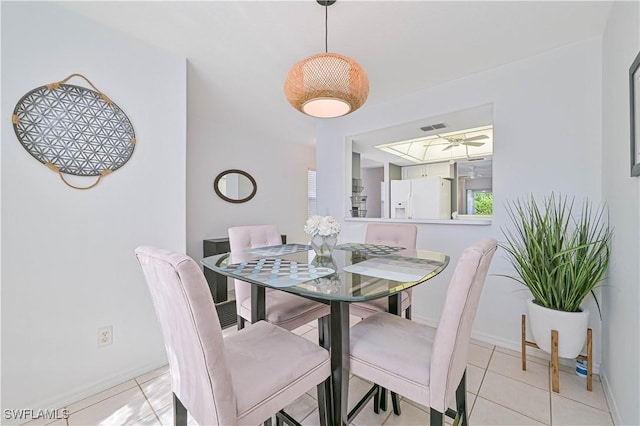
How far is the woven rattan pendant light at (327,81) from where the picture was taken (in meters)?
1.46

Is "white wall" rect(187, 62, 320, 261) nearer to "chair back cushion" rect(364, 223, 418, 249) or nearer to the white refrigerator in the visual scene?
the white refrigerator

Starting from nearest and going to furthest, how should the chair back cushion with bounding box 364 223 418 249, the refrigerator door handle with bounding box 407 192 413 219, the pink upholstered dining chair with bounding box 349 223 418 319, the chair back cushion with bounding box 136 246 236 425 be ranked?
the chair back cushion with bounding box 136 246 236 425 < the pink upholstered dining chair with bounding box 349 223 418 319 < the chair back cushion with bounding box 364 223 418 249 < the refrigerator door handle with bounding box 407 192 413 219

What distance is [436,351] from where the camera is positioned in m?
1.02

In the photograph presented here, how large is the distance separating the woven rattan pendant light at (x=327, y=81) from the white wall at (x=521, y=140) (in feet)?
4.48

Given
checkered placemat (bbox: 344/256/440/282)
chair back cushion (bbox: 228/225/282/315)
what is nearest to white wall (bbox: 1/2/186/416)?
chair back cushion (bbox: 228/225/282/315)

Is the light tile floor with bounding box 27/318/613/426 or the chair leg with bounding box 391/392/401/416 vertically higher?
the chair leg with bounding box 391/392/401/416

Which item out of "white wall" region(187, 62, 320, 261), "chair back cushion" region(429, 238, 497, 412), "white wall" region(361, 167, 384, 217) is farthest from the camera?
"white wall" region(361, 167, 384, 217)

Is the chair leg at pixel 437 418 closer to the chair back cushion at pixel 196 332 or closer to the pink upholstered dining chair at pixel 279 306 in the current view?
the pink upholstered dining chair at pixel 279 306

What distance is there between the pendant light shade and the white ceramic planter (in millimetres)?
1860

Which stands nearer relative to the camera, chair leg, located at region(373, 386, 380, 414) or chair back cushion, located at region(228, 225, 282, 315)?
chair leg, located at region(373, 386, 380, 414)

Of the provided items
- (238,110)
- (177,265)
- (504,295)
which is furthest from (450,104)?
(177,265)

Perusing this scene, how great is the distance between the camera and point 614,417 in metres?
1.50

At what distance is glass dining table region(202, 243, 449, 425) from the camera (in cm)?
115

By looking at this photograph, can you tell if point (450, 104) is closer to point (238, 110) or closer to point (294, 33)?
point (294, 33)
